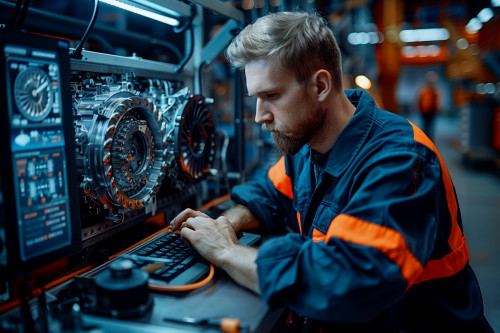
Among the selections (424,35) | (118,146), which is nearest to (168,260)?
(118,146)

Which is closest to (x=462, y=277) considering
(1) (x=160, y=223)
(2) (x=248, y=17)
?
(1) (x=160, y=223)

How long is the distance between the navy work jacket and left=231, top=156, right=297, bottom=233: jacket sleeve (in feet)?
0.48

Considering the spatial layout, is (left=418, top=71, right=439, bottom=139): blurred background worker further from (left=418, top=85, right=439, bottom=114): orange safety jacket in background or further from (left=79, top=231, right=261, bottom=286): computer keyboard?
(left=79, top=231, right=261, bottom=286): computer keyboard

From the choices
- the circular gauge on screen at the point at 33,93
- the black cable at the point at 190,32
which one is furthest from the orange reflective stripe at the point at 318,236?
the black cable at the point at 190,32

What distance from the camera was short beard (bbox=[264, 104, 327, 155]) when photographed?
3.64 ft

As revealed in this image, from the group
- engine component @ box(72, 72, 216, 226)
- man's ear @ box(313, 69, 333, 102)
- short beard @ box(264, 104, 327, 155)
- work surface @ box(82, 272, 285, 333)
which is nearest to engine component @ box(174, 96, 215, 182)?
engine component @ box(72, 72, 216, 226)

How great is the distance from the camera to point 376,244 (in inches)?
31.9

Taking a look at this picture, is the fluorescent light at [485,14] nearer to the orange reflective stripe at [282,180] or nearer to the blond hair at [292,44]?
the orange reflective stripe at [282,180]

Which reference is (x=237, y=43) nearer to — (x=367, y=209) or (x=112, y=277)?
(x=367, y=209)

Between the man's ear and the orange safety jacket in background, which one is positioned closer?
the man's ear

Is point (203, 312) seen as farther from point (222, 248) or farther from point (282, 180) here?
point (282, 180)

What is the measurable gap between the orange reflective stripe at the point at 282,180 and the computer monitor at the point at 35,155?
Result: 0.72 metres

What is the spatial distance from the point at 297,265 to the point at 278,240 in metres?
0.07

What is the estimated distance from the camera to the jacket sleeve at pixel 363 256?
31.4 inches
